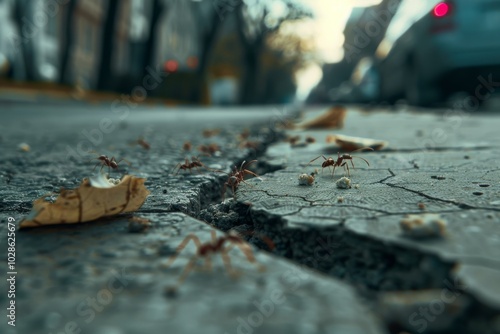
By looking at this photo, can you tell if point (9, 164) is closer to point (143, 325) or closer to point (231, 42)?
point (143, 325)

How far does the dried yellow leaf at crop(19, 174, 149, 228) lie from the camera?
107cm

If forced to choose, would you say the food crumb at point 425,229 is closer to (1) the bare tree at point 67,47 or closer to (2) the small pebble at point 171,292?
(2) the small pebble at point 171,292

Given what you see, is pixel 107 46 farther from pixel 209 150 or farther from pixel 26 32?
pixel 209 150

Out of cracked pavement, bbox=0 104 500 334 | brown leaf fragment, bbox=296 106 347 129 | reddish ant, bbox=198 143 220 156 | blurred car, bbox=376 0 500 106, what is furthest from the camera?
blurred car, bbox=376 0 500 106

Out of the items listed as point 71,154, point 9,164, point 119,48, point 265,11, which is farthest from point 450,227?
point 119,48

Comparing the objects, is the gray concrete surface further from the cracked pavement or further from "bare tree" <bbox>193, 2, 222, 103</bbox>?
"bare tree" <bbox>193, 2, 222, 103</bbox>

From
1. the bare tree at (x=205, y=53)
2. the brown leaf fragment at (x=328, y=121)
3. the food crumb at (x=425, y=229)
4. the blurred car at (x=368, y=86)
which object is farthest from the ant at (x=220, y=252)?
the bare tree at (x=205, y=53)

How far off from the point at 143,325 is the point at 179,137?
2.87 meters

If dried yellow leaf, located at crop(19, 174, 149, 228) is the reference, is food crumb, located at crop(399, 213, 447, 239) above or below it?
above

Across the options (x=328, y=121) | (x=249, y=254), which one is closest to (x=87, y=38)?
(x=328, y=121)

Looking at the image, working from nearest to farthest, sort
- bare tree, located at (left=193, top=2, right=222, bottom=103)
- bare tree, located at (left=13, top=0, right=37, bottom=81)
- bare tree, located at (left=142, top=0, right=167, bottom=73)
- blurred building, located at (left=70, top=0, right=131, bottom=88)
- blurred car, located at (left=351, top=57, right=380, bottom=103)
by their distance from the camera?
bare tree, located at (left=13, top=0, right=37, bottom=81), bare tree, located at (left=142, top=0, right=167, bottom=73), blurred car, located at (left=351, top=57, right=380, bottom=103), bare tree, located at (left=193, top=2, right=222, bottom=103), blurred building, located at (left=70, top=0, right=131, bottom=88)

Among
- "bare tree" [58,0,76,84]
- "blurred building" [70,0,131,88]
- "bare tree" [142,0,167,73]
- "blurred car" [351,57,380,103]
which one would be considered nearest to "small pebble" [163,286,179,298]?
"bare tree" [142,0,167,73]

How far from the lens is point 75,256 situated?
914 millimetres

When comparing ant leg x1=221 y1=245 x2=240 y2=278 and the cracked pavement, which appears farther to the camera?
ant leg x1=221 y1=245 x2=240 y2=278
